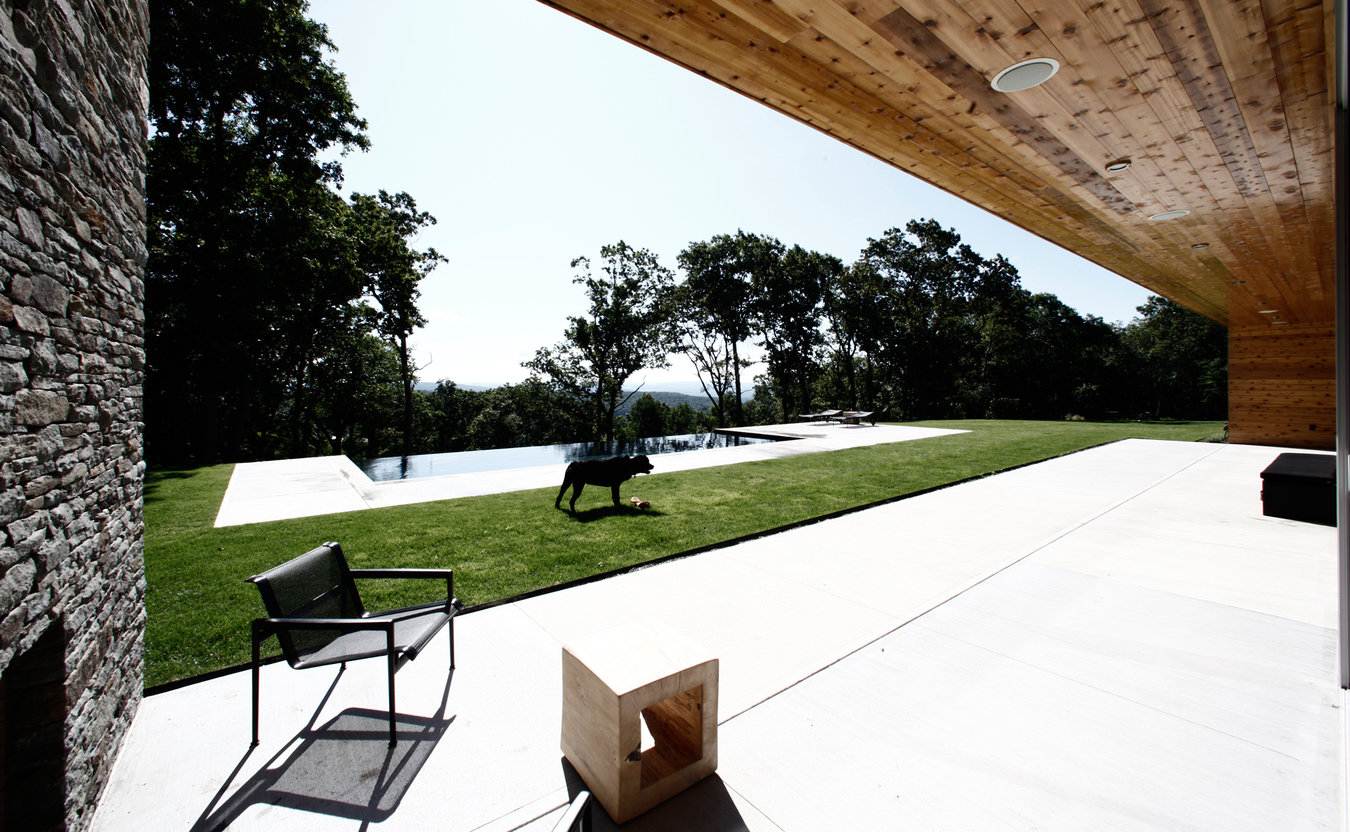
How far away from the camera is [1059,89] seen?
274cm

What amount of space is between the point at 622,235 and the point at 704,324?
19.6ft

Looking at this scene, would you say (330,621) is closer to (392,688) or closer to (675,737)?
(392,688)

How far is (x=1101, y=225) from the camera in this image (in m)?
4.99

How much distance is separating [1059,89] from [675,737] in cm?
384

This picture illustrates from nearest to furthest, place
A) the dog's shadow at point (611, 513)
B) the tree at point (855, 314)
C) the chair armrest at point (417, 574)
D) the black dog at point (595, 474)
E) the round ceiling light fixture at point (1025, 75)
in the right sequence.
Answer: the round ceiling light fixture at point (1025, 75) → the chair armrest at point (417, 574) → the dog's shadow at point (611, 513) → the black dog at point (595, 474) → the tree at point (855, 314)

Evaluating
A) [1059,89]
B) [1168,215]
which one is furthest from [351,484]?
[1168,215]

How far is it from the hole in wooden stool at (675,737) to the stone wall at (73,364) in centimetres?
207

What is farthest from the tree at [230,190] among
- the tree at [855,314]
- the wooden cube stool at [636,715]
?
the tree at [855,314]

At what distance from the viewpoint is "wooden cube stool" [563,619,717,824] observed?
1.88m

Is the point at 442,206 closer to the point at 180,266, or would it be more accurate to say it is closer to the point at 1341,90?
the point at 180,266

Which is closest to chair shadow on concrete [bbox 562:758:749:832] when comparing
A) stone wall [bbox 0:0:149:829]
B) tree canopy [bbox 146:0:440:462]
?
stone wall [bbox 0:0:149:829]

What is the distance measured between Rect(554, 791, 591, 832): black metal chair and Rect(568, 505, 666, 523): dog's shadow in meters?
4.77

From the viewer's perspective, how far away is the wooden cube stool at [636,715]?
1.88 m

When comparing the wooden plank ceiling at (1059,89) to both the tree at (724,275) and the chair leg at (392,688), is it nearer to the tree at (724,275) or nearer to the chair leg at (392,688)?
the chair leg at (392,688)
